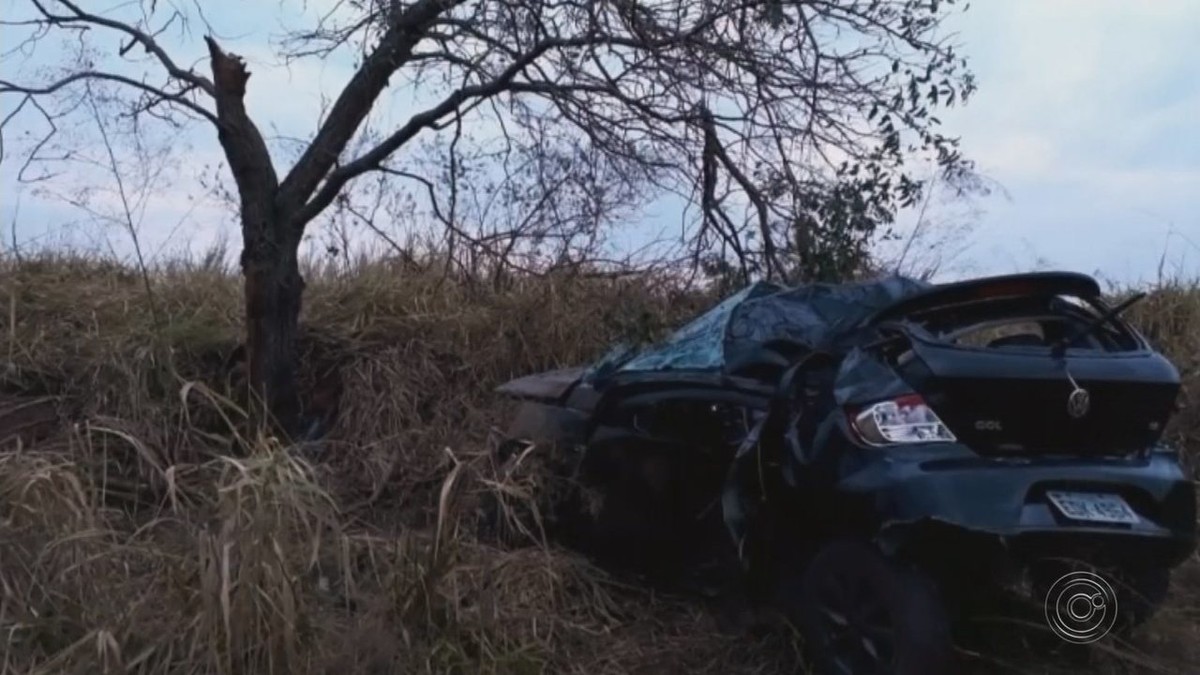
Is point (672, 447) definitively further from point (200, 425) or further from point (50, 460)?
point (200, 425)

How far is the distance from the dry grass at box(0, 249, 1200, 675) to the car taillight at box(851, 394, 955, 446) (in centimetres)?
91

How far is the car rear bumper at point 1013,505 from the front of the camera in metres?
4.66

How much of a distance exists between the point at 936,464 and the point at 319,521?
221 centimetres

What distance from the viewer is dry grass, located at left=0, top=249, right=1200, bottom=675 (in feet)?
16.4

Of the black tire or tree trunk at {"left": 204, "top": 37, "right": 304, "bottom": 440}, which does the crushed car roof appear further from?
tree trunk at {"left": 204, "top": 37, "right": 304, "bottom": 440}

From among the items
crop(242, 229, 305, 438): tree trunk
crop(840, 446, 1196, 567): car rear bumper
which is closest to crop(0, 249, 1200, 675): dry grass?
crop(242, 229, 305, 438): tree trunk

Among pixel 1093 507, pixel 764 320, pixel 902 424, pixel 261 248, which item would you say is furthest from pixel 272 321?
pixel 1093 507

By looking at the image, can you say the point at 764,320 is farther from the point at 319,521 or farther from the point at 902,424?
the point at 319,521

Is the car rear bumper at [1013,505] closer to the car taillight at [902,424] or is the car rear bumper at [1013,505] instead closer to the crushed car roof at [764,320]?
the car taillight at [902,424]

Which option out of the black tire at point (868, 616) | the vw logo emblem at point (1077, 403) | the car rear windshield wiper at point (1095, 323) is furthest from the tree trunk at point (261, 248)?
A: the vw logo emblem at point (1077, 403)

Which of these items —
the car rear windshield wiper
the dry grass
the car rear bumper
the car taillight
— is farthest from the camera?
the car rear windshield wiper

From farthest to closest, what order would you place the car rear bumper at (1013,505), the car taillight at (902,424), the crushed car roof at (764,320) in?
the crushed car roof at (764,320), the car taillight at (902,424), the car rear bumper at (1013,505)

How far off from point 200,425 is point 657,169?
9.45ft

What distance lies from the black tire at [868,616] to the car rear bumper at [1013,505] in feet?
0.48
